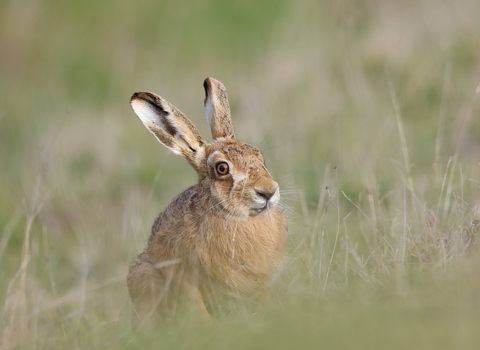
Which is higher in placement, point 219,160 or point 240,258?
point 219,160

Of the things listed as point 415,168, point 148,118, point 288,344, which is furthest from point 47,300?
point 288,344

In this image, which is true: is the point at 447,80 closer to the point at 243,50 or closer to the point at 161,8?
the point at 243,50

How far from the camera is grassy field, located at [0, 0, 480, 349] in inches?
176

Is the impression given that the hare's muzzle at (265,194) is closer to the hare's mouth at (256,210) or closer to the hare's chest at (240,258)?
the hare's mouth at (256,210)

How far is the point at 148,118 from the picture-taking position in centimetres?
641

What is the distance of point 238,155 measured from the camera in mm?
6070

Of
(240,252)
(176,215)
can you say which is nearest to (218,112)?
(176,215)

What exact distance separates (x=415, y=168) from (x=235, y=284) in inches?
130

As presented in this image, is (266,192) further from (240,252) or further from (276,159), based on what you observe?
(276,159)

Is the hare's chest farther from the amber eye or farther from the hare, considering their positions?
the amber eye

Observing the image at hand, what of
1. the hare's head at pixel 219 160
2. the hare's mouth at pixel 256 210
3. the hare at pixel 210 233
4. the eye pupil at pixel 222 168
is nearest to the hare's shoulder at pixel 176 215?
the hare at pixel 210 233

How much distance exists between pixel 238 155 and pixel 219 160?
6.0 inches

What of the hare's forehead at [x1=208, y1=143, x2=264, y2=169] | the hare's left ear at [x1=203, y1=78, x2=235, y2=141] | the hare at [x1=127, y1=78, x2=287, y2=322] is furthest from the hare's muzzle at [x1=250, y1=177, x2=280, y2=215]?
the hare's left ear at [x1=203, y1=78, x2=235, y2=141]

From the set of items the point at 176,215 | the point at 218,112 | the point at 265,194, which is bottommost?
the point at 265,194
